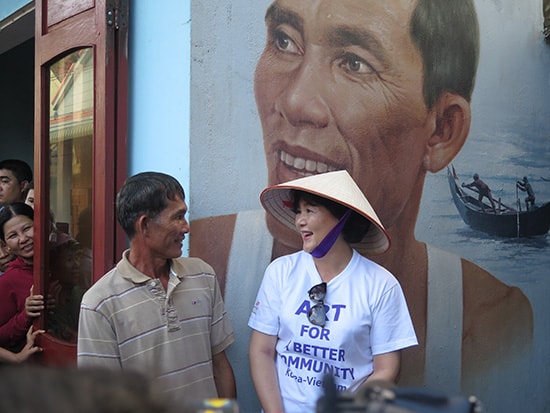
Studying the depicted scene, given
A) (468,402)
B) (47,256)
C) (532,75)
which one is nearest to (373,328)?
(468,402)

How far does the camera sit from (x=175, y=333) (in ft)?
6.97

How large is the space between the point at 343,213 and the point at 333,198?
0.38 ft

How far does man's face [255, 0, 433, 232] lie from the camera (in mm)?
2893

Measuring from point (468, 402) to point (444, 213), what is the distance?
2.54m

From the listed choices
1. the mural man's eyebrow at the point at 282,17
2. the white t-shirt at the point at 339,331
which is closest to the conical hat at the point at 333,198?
the white t-shirt at the point at 339,331

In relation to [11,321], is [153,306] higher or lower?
higher

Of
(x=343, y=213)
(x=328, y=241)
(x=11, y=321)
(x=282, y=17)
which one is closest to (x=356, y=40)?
(x=282, y=17)

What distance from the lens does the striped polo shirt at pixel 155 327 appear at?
198cm

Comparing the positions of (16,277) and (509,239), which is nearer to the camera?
(16,277)

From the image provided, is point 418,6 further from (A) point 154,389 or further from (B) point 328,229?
(A) point 154,389

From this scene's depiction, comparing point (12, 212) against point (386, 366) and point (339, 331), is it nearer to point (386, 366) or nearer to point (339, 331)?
point (339, 331)

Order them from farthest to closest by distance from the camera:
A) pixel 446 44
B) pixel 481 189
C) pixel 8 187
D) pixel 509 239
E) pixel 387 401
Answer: pixel 8 187
pixel 509 239
pixel 481 189
pixel 446 44
pixel 387 401

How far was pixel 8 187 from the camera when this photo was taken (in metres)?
4.23

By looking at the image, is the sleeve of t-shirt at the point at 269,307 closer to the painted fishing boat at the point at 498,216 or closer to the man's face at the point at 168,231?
the man's face at the point at 168,231
